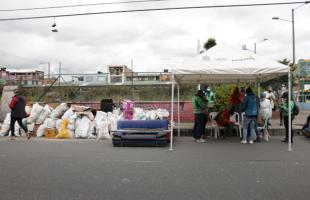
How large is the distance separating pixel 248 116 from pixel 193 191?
19.7ft

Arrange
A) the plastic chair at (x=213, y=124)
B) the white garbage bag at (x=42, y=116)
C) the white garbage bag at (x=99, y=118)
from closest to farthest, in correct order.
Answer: the plastic chair at (x=213, y=124)
the white garbage bag at (x=99, y=118)
the white garbage bag at (x=42, y=116)

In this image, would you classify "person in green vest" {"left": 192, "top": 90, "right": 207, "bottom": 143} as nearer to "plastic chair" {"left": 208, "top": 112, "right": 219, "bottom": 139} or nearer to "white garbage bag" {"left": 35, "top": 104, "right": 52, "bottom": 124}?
"plastic chair" {"left": 208, "top": 112, "right": 219, "bottom": 139}

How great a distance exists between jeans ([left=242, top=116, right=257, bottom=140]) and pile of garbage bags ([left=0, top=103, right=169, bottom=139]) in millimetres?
3328

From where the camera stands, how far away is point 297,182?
19.8 feet

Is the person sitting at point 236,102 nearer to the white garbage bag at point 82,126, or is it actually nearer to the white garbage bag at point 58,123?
the white garbage bag at point 82,126

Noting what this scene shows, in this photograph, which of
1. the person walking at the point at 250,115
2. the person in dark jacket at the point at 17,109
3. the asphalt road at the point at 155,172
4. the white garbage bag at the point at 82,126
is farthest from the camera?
the white garbage bag at the point at 82,126

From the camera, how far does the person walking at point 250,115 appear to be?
10.9 m

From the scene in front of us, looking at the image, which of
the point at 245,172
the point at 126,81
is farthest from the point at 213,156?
the point at 126,81

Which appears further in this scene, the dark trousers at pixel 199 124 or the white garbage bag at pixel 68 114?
the white garbage bag at pixel 68 114

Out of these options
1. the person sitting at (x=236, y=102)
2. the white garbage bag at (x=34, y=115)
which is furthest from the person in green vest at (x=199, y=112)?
the white garbage bag at (x=34, y=115)

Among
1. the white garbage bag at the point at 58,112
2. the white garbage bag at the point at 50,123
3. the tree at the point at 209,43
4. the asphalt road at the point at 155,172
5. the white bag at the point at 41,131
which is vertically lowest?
the asphalt road at the point at 155,172

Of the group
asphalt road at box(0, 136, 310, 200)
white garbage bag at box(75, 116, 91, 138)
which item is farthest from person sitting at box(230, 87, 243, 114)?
white garbage bag at box(75, 116, 91, 138)

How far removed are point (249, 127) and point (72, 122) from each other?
6405 millimetres

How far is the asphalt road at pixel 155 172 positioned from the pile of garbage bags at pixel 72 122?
2.12 meters
